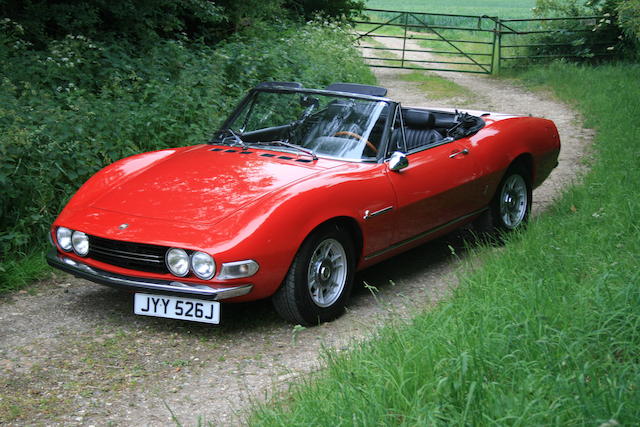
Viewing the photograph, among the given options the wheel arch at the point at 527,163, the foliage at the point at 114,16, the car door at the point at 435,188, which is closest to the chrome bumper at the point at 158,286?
the car door at the point at 435,188

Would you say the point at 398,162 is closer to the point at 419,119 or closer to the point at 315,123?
the point at 315,123

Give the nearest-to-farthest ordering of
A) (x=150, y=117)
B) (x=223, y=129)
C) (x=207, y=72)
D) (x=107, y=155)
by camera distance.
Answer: (x=223, y=129)
(x=107, y=155)
(x=150, y=117)
(x=207, y=72)

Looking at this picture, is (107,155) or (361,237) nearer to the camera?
(361,237)

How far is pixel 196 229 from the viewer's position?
4727 mm

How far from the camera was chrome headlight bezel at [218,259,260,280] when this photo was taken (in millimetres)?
4602

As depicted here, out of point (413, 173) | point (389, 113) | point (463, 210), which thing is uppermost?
point (389, 113)

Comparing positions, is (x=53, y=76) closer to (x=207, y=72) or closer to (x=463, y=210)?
(x=207, y=72)

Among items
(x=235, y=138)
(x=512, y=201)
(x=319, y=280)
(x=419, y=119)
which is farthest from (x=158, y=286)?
(x=512, y=201)

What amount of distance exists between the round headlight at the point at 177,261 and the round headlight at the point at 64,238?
2.67ft

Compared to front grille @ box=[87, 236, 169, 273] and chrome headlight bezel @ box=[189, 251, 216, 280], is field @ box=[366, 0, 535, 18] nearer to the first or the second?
front grille @ box=[87, 236, 169, 273]

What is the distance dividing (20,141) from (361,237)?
2.96 m

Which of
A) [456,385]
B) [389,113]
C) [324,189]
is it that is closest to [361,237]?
[324,189]

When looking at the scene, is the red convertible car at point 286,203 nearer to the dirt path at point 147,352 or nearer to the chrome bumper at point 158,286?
the chrome bumper at point 158,286

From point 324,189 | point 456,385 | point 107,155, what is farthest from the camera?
point 107,155
